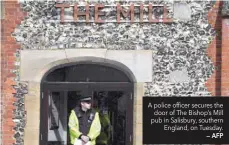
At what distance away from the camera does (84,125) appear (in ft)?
35.4

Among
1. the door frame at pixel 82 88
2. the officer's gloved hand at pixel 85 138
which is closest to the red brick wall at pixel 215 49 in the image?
the door frame at pixel 82 88

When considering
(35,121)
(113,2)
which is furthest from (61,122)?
(113,2)

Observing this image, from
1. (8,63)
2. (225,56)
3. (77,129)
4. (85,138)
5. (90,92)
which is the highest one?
(225,56)

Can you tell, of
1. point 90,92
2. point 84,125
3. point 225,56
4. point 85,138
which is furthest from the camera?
point 90,92

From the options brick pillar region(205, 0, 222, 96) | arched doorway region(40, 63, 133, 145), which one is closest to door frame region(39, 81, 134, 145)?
arched doorway region(40, 63, 133, 145)

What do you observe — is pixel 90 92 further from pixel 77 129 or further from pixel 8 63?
pixel 8 63

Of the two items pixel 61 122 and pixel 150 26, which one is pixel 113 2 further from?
pixel 61 122

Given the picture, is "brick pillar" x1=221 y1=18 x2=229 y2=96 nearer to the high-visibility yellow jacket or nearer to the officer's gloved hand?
the high-visibility yellow jacket

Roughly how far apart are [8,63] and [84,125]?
1621 mm

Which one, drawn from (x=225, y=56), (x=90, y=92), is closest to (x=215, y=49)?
(x=225, y=56)

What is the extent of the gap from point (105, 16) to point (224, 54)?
1993mm

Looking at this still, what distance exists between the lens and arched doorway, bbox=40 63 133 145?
1126 centimetres

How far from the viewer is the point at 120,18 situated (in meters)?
11.1

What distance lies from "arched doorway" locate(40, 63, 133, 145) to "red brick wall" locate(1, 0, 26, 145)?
19.7 inches
